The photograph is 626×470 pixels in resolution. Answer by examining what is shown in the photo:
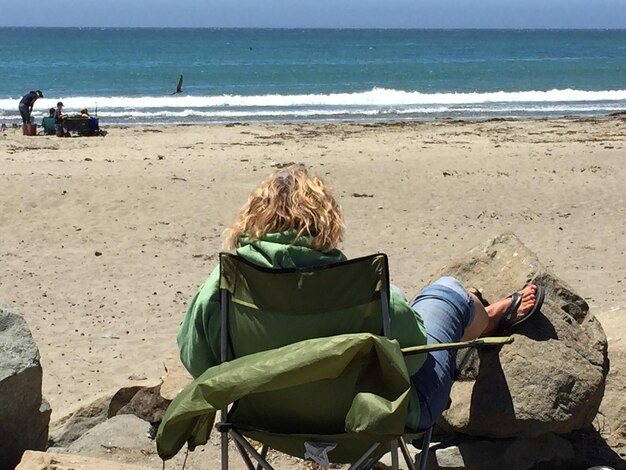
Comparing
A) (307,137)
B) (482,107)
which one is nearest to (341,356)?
(307,137)

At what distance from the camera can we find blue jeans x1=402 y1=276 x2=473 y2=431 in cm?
310

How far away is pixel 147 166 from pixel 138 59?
51.7 meters

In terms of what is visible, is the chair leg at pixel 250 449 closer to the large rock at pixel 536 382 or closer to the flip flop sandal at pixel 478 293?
the large rock at pixel 536 382

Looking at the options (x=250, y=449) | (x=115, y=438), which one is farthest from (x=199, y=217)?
(x=250, y=449)

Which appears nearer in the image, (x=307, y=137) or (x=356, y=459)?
(x=356, y=459)

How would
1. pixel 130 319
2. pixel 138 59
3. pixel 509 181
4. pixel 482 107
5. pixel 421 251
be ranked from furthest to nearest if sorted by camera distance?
pixel 138 59 < pixel 482 107 < pixel 509 181 < pixel 421 251 < pixel 130 319

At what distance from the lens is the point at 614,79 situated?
144ft

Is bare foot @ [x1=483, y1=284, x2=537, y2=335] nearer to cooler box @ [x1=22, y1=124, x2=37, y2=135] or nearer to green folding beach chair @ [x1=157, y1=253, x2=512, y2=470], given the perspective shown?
green folding beach chair @ [x1=157, y1=253, x2=512, y2=470]

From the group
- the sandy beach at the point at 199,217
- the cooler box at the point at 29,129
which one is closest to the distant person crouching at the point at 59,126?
the cooler box at the point at 29,129

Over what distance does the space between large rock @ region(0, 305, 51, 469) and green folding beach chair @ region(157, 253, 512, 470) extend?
3.27ft

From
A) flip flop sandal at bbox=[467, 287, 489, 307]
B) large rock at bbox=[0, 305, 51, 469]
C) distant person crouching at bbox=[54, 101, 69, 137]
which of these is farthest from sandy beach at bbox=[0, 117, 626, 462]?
large rock at bbox=[0, 305, 51, 469]

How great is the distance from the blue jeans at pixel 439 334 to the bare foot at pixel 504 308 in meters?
0.24

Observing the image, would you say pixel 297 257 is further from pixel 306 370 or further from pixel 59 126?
pixel 59 126

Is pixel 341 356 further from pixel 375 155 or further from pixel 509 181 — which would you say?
pixel 375 155
